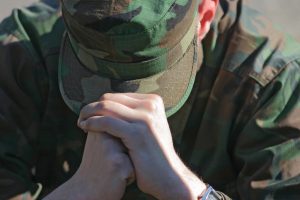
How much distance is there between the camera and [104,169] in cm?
248

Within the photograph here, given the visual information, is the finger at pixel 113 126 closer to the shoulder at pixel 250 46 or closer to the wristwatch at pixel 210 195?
the wristwatch at pixel 210 195

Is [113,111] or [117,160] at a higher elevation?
[113,111]

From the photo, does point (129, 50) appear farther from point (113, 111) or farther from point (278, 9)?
point (278, 9)

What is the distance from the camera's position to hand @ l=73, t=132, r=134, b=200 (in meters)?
2.43

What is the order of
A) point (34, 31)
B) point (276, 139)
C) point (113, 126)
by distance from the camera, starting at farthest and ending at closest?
point (34, 31) < point (276, 139) < point (113, 126)

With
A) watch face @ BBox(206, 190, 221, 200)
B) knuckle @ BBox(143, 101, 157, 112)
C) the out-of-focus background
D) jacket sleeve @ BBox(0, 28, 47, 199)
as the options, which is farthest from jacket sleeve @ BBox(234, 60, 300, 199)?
the out-of-focus background

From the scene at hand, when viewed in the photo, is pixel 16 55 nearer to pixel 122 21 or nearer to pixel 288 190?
pixel 122 21

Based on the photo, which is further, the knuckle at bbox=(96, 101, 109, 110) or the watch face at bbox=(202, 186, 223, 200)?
the watch face at bbox=(202, 186, 223, 200)

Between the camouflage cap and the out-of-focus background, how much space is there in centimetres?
208

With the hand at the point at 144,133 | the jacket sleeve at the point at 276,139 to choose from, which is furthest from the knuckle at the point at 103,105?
the jacket sleeve at the point at 276,139

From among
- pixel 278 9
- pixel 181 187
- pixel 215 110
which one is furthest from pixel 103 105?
pixel 278 9

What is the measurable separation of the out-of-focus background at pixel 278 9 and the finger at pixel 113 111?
2.33m

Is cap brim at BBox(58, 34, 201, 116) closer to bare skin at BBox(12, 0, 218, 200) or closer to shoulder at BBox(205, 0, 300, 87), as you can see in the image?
bare skin at BBox(12, 0, 218, 200)

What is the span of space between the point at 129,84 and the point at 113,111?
0.11m
